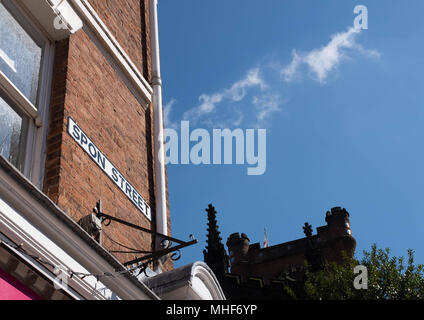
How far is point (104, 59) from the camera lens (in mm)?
8227

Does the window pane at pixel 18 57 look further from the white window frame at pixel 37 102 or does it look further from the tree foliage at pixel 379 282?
the tree foliage at pixel 379 282

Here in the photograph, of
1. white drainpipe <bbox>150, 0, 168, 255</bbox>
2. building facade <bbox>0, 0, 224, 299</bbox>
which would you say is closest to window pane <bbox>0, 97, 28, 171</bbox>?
building facade <bbox>0, 0, 224, 299</bbox>

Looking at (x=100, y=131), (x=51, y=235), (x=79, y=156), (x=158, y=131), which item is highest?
(x=158, y=131)

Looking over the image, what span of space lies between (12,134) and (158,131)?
2.74 meters

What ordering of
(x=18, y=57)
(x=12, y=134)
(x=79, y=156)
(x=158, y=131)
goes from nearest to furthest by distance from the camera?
(x=12, y=134) → (x=79, y=156) → (x=18, y=57) → (x=158, y=131)

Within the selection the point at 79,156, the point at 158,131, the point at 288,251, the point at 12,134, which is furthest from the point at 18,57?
the point at 288,251

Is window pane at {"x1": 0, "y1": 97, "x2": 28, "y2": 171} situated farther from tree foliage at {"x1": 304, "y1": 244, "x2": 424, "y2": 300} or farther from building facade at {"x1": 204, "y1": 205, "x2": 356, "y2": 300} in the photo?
building facade at {"x1": 204, "y1": 205, "x2": 356, "y2": 300}

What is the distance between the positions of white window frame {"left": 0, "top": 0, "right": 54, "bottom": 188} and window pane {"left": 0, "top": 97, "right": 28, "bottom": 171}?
0.06 metres

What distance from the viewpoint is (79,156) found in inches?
266

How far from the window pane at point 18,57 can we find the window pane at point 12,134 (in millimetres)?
319

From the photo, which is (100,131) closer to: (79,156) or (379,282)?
(79,156)

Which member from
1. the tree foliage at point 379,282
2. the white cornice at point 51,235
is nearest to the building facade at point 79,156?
the white cornice at point 51,235

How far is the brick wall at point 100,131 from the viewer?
649 cm
